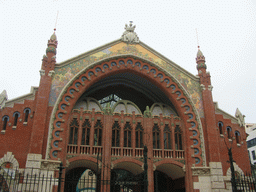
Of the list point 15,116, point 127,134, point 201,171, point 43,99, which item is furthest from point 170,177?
point 15,116

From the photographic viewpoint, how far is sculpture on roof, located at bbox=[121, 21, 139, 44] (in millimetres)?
27828

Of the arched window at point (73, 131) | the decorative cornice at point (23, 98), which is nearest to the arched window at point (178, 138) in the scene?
the arched window at point (73, 131)

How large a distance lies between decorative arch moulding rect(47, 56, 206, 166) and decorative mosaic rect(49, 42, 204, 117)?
1.54 feet

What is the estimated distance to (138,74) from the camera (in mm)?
27344

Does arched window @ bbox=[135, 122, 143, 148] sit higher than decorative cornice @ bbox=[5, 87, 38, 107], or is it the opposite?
decorative cornice @ bbox=[5, 87, 38, 107]

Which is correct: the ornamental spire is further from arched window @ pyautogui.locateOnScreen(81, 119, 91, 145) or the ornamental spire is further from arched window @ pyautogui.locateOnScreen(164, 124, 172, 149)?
arched window @ pyautogui.locateOnScreen(81, 119, 91, 145)

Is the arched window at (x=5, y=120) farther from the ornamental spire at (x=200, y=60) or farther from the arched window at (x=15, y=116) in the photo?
the ornamental spire at (x=200, y=60)

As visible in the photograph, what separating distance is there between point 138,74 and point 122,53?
2.65 m

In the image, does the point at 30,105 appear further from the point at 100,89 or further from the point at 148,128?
the point at 148,128

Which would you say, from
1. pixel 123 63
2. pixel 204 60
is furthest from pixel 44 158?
pixel 204 60

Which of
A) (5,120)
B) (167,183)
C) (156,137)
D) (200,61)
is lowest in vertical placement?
(167,183)

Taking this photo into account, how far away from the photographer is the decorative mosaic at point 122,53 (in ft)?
80.9

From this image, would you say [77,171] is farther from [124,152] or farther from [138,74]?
[138,74]

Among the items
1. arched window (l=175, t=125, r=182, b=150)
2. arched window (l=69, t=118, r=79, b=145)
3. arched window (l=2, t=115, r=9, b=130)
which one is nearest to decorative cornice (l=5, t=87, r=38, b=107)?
arched window (l=2, t=115, r=9, b=130)
